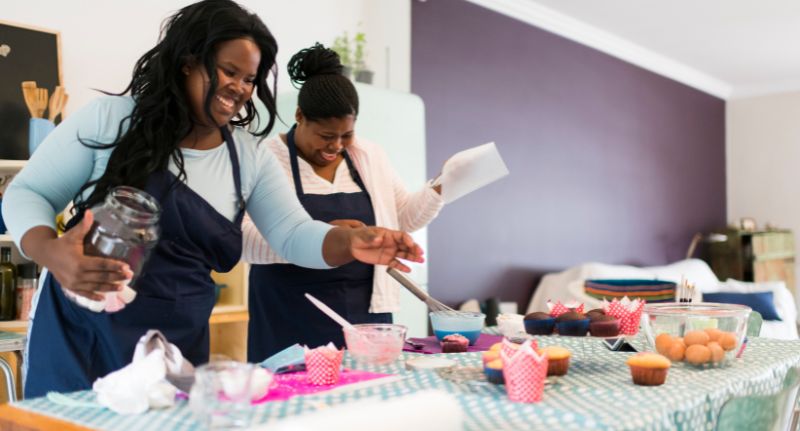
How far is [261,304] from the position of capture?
225 centimetres

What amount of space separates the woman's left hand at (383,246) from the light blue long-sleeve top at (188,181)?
115 millimetres

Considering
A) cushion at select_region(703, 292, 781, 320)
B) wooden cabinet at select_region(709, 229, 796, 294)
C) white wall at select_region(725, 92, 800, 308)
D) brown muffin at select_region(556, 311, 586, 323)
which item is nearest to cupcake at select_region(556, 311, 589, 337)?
brown muffin at select_region(556, 311, 586, 323)

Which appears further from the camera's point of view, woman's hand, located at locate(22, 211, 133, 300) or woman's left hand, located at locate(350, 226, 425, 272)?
woman's left hand, located at locate(350, 226, 425, 272)

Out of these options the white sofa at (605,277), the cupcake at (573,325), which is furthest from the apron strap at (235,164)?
the white sofa at (605,277)

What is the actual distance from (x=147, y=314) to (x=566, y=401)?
80 cm

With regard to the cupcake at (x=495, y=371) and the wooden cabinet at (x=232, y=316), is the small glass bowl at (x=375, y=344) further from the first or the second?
the wooden cabinet at (x=232, y=316)

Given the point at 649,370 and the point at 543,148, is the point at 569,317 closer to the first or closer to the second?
the point at 649,370

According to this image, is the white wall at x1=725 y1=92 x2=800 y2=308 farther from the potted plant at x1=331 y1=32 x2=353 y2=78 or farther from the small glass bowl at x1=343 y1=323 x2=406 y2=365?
the small glass bowl at x1=343 y1=323 x2=406 y2=365

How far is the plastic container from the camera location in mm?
1861

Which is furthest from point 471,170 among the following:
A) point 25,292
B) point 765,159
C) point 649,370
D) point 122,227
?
point 765,159

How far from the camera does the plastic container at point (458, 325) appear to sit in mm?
1861

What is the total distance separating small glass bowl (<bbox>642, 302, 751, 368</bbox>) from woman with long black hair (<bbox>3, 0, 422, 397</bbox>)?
0.51m

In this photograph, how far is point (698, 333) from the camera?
160cm

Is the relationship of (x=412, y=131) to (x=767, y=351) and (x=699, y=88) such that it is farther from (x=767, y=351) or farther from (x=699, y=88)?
(x=699, y=88)
